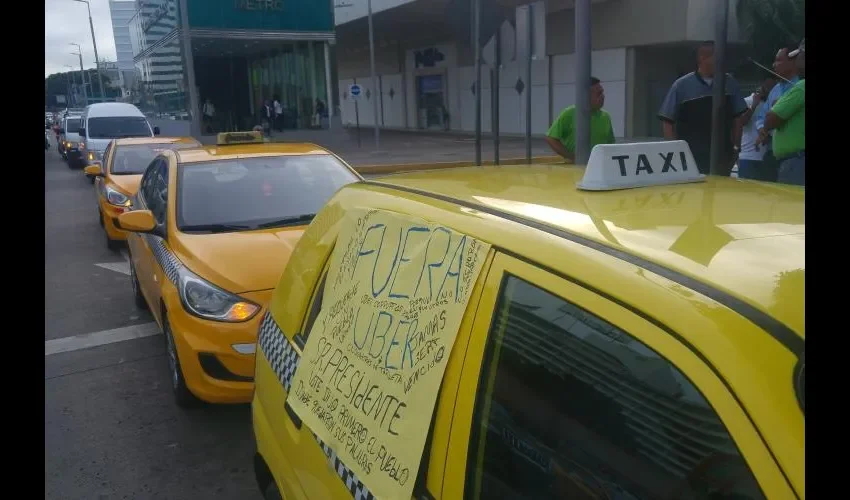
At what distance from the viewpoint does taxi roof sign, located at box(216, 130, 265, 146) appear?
6.55 metres

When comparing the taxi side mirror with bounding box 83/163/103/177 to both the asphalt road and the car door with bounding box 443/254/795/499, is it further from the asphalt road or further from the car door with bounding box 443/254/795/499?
the car door with bounding box 443/254/795/499

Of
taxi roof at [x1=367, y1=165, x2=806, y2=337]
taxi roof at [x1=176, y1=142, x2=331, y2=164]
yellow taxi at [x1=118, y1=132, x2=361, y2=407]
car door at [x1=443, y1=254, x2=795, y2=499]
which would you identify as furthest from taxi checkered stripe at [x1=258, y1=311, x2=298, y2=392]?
taxi roof at [x1=176, y1=142, x2=331, y2=164]

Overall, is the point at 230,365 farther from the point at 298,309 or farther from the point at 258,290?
the point at 298,309

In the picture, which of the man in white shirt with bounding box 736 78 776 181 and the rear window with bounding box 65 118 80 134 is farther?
the rear window with bounding box 65 118 80 134

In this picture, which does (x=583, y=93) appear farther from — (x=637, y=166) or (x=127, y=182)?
(x=127, y=182)

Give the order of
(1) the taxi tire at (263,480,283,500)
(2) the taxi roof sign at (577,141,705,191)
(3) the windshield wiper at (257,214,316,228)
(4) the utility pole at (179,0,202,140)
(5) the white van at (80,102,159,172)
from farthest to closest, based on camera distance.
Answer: (4) the utility pole at (179,0,202,140) → (5) the white van at (80,102,159,172) → (3) the windshield wiper at (257,214,316,228) → (1) the taxi tire at (263,480,283,500) → (2) the taxi roof sign at (577,141,705,191)

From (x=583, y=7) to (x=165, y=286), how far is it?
4221 millimetres

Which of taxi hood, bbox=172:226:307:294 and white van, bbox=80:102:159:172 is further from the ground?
white van, bbox=80:102:159:172

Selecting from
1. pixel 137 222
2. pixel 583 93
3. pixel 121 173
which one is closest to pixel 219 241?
pixel 137 222

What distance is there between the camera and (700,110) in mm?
5836

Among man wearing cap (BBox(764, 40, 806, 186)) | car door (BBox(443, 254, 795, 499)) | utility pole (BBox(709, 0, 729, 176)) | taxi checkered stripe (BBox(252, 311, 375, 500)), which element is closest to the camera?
car door (BBox(443, 254, 795, 499))

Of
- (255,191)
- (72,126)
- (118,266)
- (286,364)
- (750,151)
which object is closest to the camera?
(286,364)

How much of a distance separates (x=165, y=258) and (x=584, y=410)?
12.8ft
